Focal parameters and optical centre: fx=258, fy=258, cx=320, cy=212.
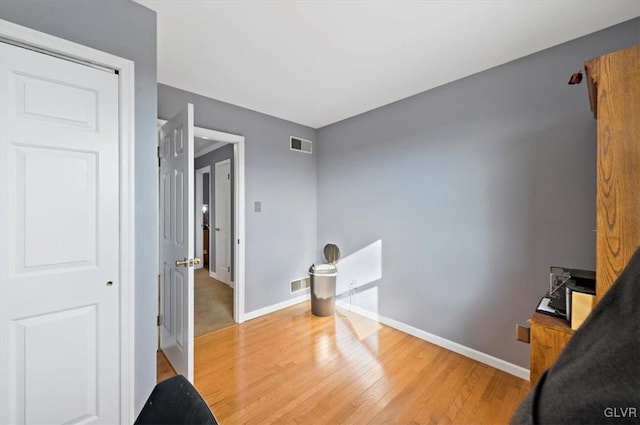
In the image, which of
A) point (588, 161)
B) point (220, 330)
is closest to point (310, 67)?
point (588, 161)

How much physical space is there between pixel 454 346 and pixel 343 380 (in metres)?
1.10

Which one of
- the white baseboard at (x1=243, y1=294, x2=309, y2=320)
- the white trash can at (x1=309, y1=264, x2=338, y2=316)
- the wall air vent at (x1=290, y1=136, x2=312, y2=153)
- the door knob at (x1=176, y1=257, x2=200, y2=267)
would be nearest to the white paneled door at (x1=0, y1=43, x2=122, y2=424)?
the door knob at (x1=176, y1=257, x2=200, y2=267)

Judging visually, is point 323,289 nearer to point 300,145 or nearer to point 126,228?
point 300,145

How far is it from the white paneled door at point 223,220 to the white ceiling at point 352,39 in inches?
80.9

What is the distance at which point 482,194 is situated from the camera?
2.16m

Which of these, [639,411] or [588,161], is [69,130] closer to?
[639,411]

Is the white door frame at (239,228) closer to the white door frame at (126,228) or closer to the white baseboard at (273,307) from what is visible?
the white baseboard at (273,307)

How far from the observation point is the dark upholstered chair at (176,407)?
0.66 m

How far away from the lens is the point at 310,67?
215cm

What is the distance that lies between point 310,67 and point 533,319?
7.35 feet

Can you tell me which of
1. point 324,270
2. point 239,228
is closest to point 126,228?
point 239,228

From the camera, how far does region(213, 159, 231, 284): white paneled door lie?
4453 millimetres

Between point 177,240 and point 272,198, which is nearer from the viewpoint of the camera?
point 177,240

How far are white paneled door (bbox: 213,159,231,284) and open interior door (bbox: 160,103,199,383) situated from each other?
2.00 metres
